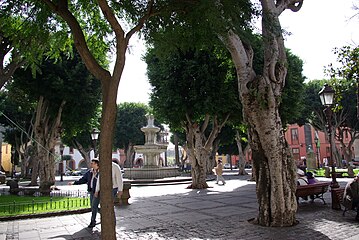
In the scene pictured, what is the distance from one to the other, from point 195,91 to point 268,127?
9.31m

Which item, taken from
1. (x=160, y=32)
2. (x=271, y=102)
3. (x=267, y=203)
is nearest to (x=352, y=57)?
(x=271, y=102)

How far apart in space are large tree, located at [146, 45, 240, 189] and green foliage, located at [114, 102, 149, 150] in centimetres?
2908

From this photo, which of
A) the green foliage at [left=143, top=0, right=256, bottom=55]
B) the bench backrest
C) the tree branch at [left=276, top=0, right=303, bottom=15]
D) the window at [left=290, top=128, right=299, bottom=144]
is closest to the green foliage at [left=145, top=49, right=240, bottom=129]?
the tree branch at [left=276, top=0, right=303, bottom=15]

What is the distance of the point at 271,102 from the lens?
727 centimetres

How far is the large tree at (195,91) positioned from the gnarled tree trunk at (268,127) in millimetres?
7776

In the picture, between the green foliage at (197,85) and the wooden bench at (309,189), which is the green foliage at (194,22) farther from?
the green foliage at (197,85)

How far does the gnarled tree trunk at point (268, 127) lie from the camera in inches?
281

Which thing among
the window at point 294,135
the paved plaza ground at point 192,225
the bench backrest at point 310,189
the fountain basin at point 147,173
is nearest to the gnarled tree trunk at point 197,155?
the paved plaza ground at point 192,225

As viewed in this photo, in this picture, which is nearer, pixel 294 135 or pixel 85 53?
pixel 85 53

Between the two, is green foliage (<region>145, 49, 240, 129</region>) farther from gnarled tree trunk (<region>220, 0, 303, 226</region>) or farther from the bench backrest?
gnarled tree trunk (<region>220, 0, 303, 226</region>)

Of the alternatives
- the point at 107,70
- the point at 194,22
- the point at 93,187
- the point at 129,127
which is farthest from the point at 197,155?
the point at 129,127

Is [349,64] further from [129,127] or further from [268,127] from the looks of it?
[129,127]

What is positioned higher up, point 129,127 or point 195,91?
point 129,127

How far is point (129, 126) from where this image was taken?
46.7m
